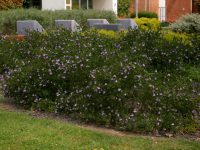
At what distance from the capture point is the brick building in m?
40.9

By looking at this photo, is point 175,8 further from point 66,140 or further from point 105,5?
point 66,140

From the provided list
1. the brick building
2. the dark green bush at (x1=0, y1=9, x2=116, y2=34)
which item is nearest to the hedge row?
the dark green bush at (x1=0, y1=9, x2=116, y2=34)

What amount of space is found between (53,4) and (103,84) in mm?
19455

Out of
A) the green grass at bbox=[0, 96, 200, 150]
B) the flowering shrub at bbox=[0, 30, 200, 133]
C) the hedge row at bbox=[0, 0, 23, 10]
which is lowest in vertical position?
the green grass at bbox=[0, 96, 200, 150]

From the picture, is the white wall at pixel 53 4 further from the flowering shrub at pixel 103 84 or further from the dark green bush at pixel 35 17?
the flowering shrub at pixel 103 84

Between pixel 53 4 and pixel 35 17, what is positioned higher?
pixel 53 4

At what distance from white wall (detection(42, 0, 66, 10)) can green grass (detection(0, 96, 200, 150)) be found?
19.6 m

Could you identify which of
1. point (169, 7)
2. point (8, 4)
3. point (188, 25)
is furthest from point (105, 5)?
point (169, 7)

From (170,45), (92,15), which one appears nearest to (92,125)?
(170,45)

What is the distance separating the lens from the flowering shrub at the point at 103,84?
7789mm

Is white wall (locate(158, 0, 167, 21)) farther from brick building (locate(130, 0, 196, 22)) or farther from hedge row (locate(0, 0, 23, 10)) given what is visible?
hedge row (locate(0, 0, 23, 10))

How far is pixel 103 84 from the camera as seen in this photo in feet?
26.4

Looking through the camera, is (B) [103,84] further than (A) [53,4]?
No

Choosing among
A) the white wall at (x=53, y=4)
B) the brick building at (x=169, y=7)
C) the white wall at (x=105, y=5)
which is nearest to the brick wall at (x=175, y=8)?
the brick building at (x=169, y=7)
